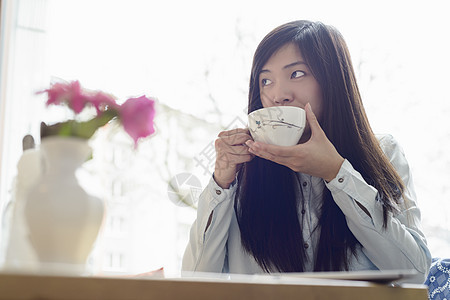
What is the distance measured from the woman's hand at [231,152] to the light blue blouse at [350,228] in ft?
0.15

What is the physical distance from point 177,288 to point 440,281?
3.84 feet

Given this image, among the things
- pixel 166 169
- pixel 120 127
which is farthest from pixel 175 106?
pixel 120 127

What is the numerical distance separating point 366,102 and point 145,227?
143 centimetres

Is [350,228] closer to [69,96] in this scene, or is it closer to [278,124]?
[278,124]

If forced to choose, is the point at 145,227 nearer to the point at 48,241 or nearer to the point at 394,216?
the point at 394,216

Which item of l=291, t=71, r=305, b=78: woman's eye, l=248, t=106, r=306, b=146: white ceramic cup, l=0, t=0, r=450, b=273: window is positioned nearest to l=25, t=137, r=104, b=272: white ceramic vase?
l=248, t=106, r=306, b=146: white ceramic cup

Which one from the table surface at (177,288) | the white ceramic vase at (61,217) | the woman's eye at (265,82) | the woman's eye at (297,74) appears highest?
the woman's eye at (297,74)

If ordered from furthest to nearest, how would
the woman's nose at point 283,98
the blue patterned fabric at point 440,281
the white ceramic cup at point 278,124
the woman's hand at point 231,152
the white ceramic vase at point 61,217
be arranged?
the blue patterned fabric at point 440,281, the woman's nose at point 283,98, the woman's hand at point 231,152, the white ceramic cup at point 278,124, the white ceramic vase at point 61,217

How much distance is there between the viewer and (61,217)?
0.56 metres

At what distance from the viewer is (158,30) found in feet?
9.47

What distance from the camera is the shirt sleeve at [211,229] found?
1.23 metres

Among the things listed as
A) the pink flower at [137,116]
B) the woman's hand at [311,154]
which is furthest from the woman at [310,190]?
the pink flower at [137,116]

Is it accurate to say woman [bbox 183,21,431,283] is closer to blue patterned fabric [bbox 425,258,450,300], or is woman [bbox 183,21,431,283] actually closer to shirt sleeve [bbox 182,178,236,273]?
shirt sleeve [bbox 182,178,236,273]

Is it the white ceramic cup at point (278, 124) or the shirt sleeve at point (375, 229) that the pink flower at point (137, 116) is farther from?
the shirt sleeve at point (375, 229)
